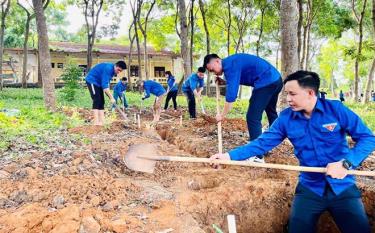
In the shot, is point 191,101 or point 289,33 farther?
point 191,101

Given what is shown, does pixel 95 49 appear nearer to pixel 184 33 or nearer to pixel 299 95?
pixel 184 33

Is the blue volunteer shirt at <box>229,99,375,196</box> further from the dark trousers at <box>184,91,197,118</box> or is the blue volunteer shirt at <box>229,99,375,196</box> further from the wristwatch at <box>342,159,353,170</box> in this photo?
the dark trousers at <box>184,91,197,118</box>

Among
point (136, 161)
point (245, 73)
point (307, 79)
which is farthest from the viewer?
point (245, 73)

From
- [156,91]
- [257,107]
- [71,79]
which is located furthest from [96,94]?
[71,79]

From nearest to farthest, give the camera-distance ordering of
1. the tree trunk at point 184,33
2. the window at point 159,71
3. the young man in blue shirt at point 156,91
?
the young man in blue shirt at point 156,91 < the tree trunk at point 184,33 < the window at point 159,71

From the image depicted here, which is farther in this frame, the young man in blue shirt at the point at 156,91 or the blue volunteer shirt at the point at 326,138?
the young man in blue shirt at the point at 156,91

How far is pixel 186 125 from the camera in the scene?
10.6m

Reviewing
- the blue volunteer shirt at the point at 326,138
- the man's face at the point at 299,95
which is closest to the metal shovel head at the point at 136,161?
the blue volunteer shirt at the point at 326,138

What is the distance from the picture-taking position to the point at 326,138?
3412 mm

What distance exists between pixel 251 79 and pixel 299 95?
8.88 feet

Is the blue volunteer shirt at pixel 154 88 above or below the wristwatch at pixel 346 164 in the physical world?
above

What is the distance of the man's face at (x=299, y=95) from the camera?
3371 millimetres

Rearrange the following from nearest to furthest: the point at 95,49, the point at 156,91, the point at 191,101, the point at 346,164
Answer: the point at 346,164, the point at 191,101, the point at 156,91, the point at 95,49

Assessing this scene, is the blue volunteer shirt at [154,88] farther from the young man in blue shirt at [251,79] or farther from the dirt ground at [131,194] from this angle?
the young man in blue shirt at [251,79]
